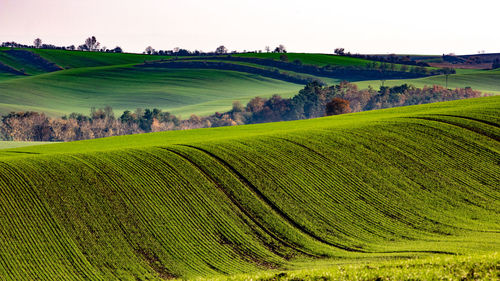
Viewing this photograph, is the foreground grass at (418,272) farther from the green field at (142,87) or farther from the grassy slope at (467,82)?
the grassy slope at (467,82)

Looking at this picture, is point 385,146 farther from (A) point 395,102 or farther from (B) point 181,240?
(A) point 395,102

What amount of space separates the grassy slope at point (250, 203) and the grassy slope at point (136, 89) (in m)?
110

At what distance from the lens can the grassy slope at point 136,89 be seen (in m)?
159

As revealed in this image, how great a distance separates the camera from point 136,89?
18088cm

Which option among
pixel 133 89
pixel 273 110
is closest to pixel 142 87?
pixel 133 89

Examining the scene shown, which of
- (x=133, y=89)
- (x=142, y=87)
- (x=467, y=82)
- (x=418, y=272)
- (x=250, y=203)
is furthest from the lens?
(x=142, y=87)

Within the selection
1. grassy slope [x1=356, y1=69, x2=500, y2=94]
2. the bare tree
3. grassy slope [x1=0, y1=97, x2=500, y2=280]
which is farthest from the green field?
grassy slope [x1=0, y1=97, x2=500, y2=280]

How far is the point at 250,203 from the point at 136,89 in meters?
152

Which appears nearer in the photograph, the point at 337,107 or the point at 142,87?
the point at 337,107

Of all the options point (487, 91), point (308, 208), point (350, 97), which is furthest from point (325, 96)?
point (308, 208)

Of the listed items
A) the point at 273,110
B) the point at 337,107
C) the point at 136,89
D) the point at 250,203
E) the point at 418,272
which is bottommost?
the point at 273,110

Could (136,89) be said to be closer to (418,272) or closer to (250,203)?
(250,203)

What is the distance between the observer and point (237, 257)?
1113 inches

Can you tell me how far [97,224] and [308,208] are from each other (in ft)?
35.1
